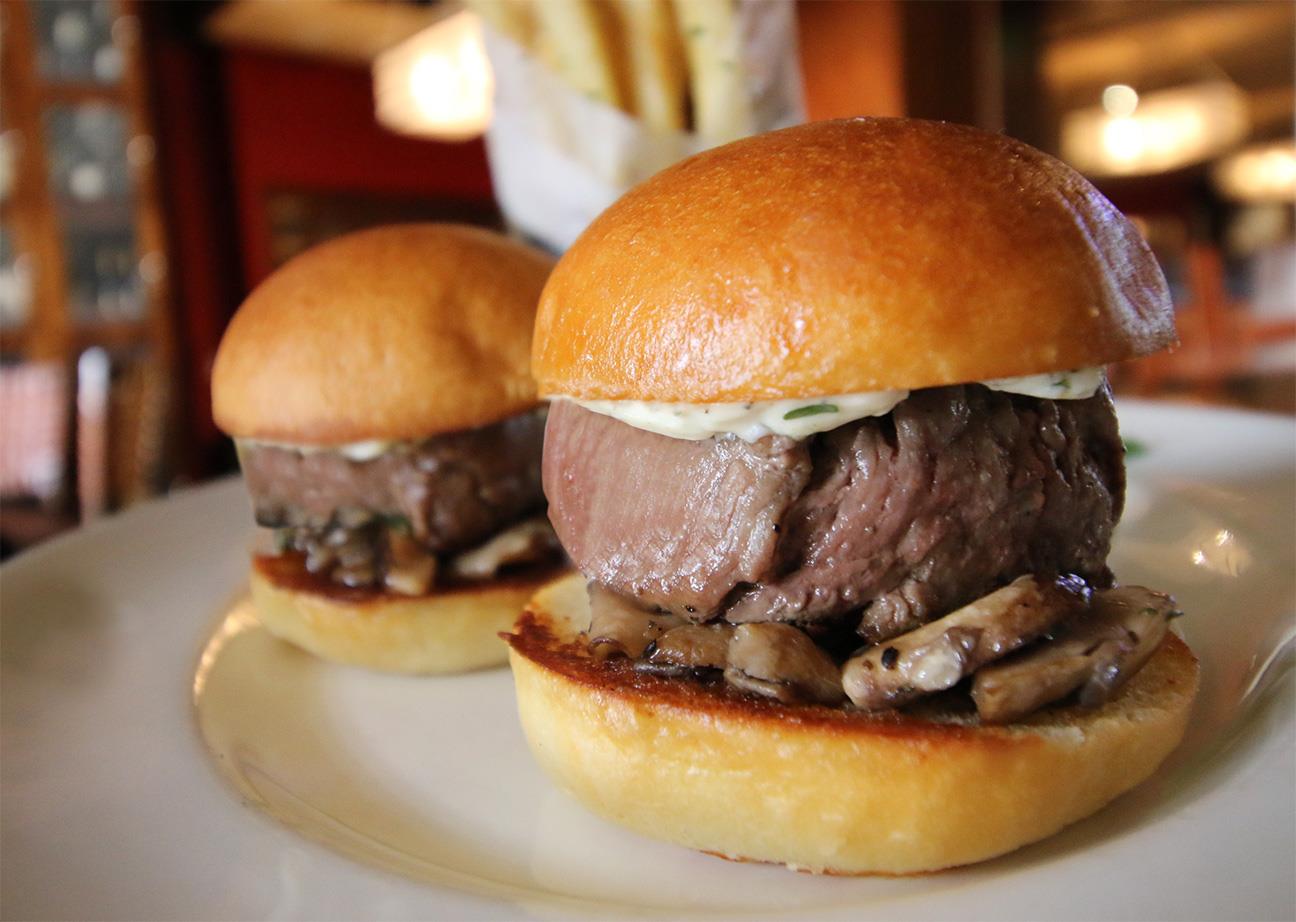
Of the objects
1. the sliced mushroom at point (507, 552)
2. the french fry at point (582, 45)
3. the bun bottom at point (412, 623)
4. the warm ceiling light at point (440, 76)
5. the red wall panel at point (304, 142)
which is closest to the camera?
the bun bottom at point (412, 623)

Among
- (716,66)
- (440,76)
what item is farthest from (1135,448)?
(440,76)

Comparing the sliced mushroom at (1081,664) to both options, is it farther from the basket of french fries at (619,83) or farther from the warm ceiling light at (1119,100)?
the warm ceiling light at (1119,100)

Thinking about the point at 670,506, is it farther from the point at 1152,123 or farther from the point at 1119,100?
the point at 1152,123

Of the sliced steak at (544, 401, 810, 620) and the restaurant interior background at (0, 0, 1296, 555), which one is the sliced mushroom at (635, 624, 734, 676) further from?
the restaurant interior background at (0, 0, 1296, 555)

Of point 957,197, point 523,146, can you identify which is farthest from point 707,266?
point 523,146

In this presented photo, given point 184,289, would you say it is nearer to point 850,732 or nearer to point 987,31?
point 987,31

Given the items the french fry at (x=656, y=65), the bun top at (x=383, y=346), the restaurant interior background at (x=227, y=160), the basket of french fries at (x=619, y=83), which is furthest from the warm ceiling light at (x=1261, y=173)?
the bun top at (x=383, y=346)

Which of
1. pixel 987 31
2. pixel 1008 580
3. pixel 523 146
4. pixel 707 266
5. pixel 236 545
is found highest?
pixel 987 31
